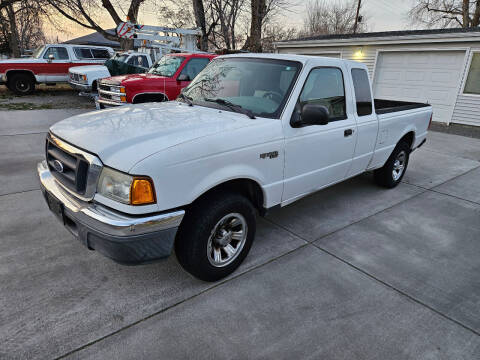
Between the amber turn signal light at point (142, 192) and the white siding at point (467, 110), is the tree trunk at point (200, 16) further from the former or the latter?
the amber turn signal light at point (142, 192)

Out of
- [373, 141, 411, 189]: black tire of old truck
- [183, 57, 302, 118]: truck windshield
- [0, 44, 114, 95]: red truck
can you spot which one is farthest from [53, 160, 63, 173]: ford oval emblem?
[0, 44, 114, 95]: red truck

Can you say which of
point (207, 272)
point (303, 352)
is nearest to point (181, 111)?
point (207, 272)

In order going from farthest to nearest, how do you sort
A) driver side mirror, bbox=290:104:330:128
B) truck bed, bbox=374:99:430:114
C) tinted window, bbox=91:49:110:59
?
1. tinted window, bbox=91:49:110:59
2. truck bed, bbox=374:99:430:114
3. driver side mirror, bbox=290:104:330:128

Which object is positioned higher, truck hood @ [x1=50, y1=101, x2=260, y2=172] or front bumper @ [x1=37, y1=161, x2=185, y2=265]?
truck hood @ [x1=50, y1=101, x2=260, y2=172]

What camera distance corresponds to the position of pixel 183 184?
2.30 meters

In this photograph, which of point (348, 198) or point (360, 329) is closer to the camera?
point (360, 329)

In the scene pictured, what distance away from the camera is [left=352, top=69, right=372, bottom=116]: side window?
3.95 meters

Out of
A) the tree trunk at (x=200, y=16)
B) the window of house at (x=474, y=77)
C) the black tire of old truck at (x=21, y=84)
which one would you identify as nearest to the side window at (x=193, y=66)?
the window of house at (x=474, y=77)

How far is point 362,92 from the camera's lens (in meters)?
4.04

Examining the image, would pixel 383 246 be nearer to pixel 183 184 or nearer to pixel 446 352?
pixel 446 352

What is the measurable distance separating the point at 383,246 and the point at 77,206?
3.08m

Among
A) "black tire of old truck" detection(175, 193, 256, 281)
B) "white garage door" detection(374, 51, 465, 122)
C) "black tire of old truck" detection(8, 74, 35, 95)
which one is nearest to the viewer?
"black tire of old truck" detection(175, 193, 256, 281)

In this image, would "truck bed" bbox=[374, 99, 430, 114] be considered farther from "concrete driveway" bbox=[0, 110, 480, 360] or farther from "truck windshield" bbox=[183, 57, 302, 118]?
"truck windshield" bbox=[183, 57, 302, 118]

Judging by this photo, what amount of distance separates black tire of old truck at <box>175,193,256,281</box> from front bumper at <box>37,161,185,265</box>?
0.22m
